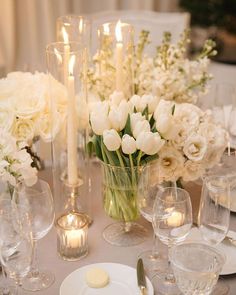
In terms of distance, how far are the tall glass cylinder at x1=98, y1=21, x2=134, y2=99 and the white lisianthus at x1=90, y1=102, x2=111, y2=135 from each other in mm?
277

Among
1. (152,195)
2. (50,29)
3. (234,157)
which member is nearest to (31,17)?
(50,29)

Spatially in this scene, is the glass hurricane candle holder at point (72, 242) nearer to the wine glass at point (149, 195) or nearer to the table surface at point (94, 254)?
the table surface at point (94, 254)

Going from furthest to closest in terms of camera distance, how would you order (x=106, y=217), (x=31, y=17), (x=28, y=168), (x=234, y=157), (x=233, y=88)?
(x=31, y=17), (x=233, y=88), (x=234, y=157), (x=106, y=217), (x=28, y=168)

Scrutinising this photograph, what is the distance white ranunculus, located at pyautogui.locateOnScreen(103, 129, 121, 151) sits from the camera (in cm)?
115

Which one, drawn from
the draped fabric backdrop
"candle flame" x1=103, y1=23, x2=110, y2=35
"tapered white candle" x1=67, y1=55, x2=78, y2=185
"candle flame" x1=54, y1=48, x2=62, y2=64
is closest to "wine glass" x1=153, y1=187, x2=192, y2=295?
"tapered white candle" x1=67, y1=55, x2=78, y2=185

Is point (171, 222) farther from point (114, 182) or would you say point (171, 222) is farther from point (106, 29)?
point (106, 29)

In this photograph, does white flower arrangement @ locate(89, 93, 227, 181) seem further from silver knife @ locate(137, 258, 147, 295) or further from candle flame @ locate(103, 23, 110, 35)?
candle flame @ locate(103, 23, 110, 35)

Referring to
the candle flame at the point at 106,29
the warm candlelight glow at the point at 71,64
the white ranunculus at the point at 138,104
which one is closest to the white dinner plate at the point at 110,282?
the white ranunculus at the point at 138,104

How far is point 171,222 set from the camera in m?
1.11

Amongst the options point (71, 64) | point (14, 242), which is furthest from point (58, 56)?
point (14, 242)

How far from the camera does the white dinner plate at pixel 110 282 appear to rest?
1.05m

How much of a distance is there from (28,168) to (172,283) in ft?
1.39

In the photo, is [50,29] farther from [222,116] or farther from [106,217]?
[106,217]

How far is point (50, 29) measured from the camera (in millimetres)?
2865
